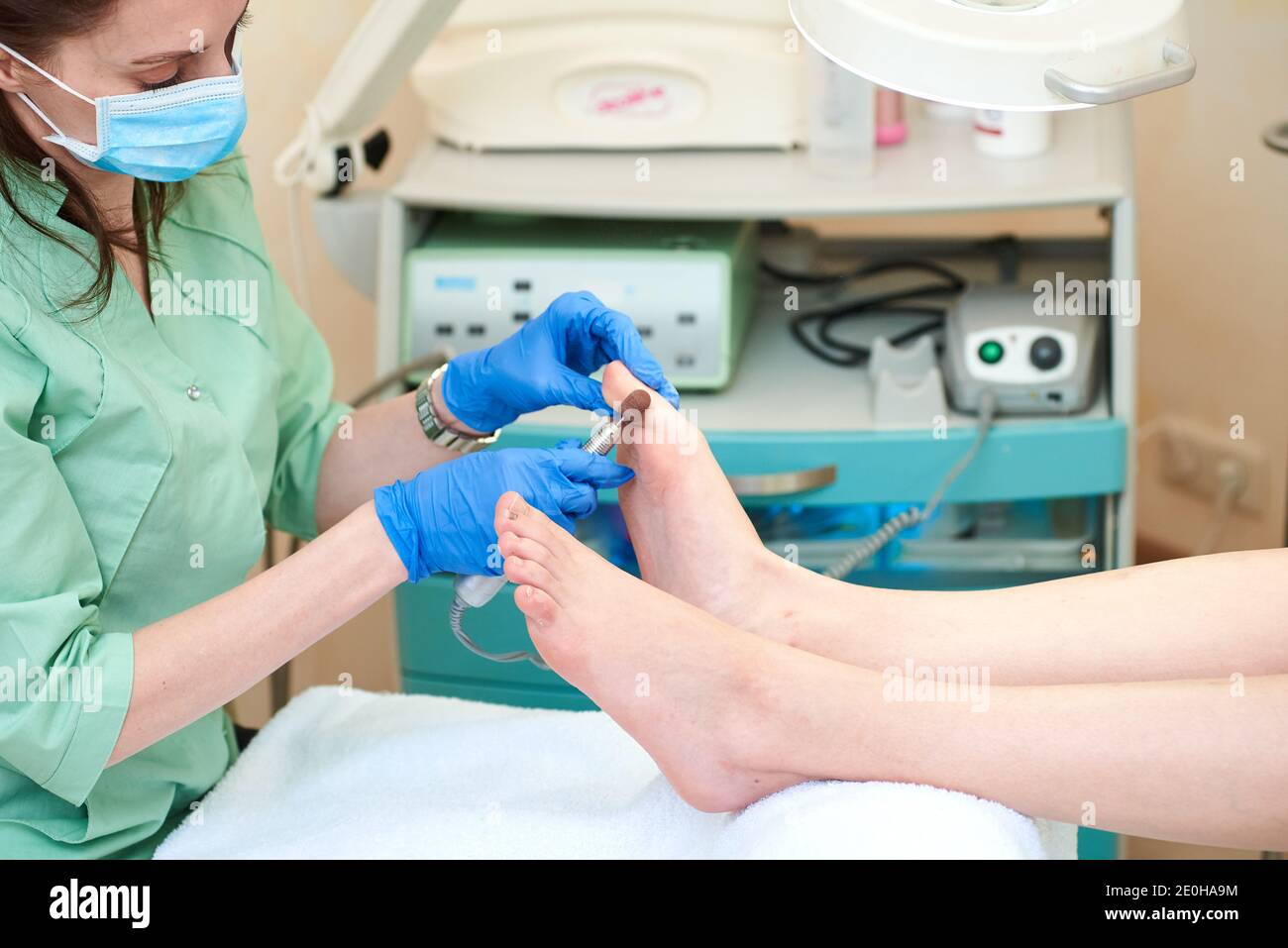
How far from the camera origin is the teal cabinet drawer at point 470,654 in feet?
5.30

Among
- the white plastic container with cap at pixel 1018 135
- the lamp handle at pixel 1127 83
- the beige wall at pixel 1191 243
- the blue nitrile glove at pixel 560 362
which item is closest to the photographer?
the lamp handle at pixel 1127 83

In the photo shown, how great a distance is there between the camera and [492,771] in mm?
1109

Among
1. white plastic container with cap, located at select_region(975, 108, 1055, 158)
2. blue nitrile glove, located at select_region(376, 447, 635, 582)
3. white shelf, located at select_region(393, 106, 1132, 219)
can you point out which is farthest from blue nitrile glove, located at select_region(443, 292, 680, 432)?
white plastic container with cap, located at select_region(975, 108, 1055, 158)

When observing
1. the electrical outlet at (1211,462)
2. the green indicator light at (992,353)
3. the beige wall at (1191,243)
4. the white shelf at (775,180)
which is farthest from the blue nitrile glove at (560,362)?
the electrical outlet at (1211,462)

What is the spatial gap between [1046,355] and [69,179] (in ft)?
3.30

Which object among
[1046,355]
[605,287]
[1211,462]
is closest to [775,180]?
[605,287]

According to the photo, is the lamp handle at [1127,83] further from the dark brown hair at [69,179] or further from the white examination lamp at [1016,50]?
the dark brown hair at [69,179]

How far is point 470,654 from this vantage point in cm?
165

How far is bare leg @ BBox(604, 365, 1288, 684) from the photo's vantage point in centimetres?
104

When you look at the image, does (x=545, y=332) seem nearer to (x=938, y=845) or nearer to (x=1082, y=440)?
(x=938, y=845)

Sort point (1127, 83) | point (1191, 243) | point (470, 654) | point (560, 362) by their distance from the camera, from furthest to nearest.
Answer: point (1191, 243) → point (470, 654) → point (560, 362) → point (1127, 83)

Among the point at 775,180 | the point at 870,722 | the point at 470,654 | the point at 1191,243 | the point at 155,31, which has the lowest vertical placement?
the point at 470,654

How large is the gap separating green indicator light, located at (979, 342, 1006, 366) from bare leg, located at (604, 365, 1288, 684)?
0.47 metres

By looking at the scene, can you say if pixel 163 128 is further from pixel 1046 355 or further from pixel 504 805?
pixel 1046 355
